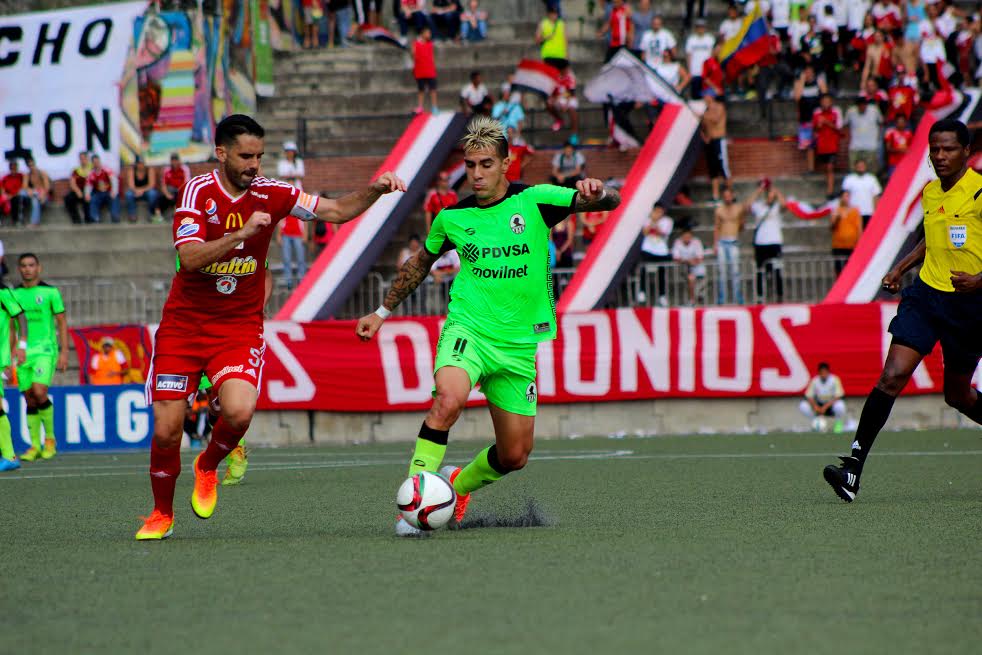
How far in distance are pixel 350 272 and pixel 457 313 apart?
15926 millimetres

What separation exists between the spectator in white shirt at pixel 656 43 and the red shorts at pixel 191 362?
1926 cm

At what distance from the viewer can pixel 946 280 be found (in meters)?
9.77

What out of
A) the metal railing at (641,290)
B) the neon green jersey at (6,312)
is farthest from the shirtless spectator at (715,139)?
the neon green jersey at (6,312)

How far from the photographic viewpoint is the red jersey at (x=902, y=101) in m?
24.9

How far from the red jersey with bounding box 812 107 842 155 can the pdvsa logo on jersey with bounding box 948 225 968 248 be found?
51.3 ft

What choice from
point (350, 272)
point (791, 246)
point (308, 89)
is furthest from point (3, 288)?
point (308, 89)

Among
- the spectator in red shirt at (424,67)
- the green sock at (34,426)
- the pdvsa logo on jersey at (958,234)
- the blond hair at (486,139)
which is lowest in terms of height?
the green sock at (34,426)

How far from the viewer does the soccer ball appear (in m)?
7.94

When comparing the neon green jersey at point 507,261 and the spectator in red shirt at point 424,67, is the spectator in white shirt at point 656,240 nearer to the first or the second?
the spectator in red shirt at point 424,67

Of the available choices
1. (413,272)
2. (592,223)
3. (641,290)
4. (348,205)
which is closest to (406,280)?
(413,272)

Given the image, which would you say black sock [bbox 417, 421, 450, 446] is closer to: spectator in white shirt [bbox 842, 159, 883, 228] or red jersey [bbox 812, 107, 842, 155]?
spectator in white shirt [bbox 842, 159, 883, 228]

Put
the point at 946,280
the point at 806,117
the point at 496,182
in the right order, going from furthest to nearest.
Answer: the point at 806,117 < the point at 946,280 < the point at 496,182

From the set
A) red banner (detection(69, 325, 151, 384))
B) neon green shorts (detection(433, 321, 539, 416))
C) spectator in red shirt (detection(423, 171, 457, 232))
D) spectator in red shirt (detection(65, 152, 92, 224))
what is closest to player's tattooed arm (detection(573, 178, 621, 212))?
neon green shorts (detection(433, 321, 539, 416))

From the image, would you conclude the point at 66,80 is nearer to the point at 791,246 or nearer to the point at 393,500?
the point at 791,246
